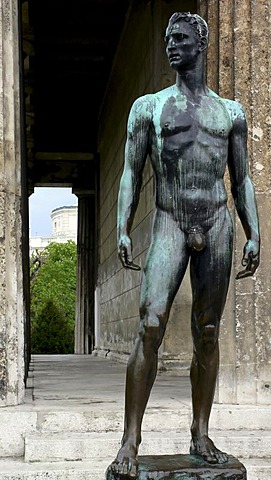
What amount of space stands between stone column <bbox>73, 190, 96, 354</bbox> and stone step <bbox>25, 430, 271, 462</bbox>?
19611mm

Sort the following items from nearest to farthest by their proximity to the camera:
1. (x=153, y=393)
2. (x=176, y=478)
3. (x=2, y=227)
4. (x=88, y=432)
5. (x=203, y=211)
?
(x=176, y=478)
(x=203, y=211)
(x=88, y=432)
(x=2, y=227)
(x=153, y=393)

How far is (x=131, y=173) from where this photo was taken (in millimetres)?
4824

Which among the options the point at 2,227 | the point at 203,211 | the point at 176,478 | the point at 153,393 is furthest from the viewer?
the point at 153,393

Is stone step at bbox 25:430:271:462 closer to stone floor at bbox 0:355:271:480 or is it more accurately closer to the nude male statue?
stone floor at bbox 0:355:271:480

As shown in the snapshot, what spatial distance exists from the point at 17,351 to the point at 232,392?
78.5 inches

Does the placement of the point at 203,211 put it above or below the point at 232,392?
above

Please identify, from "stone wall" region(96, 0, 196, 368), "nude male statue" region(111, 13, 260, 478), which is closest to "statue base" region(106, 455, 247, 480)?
"nude male statue" region(111, 13, 260, 478)

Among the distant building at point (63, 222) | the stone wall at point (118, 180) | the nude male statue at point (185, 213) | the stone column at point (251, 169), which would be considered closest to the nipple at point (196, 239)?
the nude male statue at point (185, 213)

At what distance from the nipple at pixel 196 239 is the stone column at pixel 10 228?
340 centimetres

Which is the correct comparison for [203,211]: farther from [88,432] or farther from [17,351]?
[17,351]

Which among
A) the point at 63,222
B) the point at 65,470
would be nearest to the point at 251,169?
the point at 65,470

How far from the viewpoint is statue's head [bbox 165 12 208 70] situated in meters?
4.70

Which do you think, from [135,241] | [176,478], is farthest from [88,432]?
[135,241]

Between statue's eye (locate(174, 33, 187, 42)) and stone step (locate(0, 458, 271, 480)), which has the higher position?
statue's eye (locate(174, 33, 187, 42))
